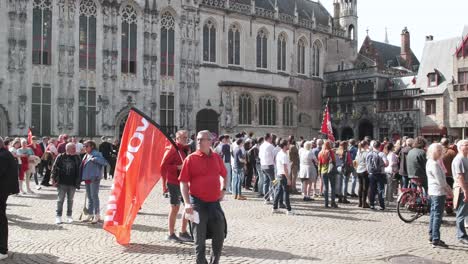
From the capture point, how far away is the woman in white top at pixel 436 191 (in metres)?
9.05

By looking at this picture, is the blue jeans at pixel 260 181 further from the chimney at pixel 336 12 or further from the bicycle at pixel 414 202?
the chimney at pixel 336 12

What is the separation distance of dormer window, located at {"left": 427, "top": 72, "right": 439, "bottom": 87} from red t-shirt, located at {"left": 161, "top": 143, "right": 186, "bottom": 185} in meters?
37.4

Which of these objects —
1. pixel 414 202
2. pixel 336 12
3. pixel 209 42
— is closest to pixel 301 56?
pixel 336 12

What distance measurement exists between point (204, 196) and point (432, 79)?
39.7 metres

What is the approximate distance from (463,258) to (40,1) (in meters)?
30.5

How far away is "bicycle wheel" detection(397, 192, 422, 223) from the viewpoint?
11.8 m

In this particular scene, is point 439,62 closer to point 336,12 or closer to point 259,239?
point 336,12

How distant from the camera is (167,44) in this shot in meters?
37.4

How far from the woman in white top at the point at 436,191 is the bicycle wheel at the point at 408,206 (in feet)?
8.32

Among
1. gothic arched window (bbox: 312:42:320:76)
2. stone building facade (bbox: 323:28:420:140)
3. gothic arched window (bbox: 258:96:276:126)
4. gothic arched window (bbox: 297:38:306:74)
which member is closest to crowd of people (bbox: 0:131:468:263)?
gothic arched window (bbox: 258:96:276:126)

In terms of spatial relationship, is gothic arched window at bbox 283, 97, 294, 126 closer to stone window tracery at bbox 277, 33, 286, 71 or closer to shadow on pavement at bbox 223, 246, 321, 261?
stone window tracery at bbox 277, 33, 286, 71

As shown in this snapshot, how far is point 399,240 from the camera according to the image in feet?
31.8

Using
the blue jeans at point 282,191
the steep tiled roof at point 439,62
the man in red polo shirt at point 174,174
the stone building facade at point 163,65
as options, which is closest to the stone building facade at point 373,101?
the steep tiled roof at point 439,62

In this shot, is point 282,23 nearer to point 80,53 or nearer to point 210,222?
point 80,53
